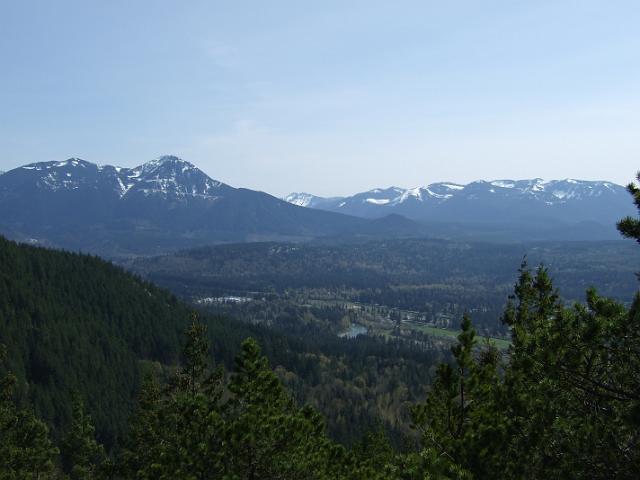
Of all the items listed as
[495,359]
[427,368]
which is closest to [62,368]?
[427,368]

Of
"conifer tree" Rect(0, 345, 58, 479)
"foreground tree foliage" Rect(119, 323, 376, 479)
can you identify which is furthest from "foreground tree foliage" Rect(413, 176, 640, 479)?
"conifer tree" Rect(0, 345, 58, 479)

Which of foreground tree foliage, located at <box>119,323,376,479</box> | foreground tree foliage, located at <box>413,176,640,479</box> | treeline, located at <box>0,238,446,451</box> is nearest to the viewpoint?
foreground tree foliage, located at <box>413,176,640,479</box>

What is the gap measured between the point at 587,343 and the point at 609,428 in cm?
257

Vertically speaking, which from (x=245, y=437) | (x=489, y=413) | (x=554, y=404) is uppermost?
(x=554, y=404)

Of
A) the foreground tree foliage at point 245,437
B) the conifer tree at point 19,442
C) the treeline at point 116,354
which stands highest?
the foreground tree foliage at point 245,437

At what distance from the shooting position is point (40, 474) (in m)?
45.8

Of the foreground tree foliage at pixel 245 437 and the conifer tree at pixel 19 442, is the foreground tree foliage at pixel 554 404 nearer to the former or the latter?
the foreground tree foliage at pixel 245 437

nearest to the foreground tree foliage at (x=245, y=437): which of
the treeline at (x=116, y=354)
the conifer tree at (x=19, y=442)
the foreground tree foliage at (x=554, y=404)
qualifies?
the foreground tree foliage at (x=554, y=404)

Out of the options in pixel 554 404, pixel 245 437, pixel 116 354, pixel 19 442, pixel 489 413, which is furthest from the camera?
pixel 116 354

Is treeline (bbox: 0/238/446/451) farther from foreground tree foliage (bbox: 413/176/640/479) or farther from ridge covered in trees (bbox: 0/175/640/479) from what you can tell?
foreground tree foliage (bbox: 413/176/640/479)

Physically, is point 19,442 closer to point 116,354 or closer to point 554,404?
point 554,404

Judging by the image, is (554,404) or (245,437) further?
(245,437)

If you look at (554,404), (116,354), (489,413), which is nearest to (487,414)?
(489,413)

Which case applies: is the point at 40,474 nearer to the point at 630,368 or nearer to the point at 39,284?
the point at 630,368
